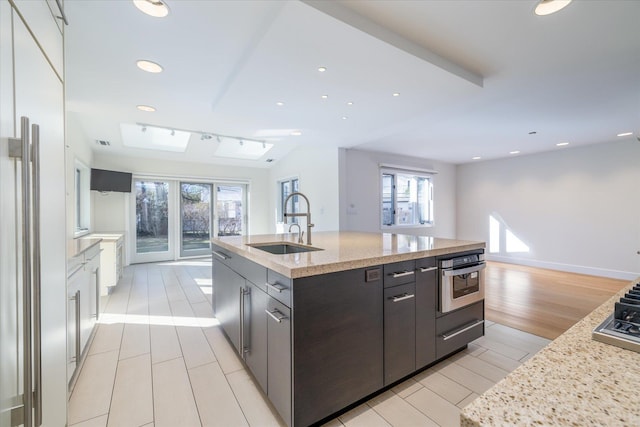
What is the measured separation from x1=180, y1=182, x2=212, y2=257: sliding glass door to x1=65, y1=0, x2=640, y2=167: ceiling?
2.70m

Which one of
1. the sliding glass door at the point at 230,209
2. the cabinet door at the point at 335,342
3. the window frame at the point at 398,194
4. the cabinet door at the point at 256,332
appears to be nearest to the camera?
the cabinet door at the point at 335,342

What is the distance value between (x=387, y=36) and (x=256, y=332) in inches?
86.7

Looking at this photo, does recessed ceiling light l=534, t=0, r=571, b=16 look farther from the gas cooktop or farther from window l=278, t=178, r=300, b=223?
window l=278, t=178, r=300, b=223

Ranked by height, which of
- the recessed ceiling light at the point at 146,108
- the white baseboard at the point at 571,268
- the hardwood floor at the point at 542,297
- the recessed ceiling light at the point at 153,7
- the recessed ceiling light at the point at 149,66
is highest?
the recessed ceiling light at the point at 146,108

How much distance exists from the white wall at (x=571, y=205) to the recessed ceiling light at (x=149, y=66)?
6.94 meters

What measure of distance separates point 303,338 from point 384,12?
200cm

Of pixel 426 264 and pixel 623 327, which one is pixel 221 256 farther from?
pixel 623 327

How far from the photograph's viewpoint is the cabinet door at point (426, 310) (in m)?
1.92

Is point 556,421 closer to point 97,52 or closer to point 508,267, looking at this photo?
point 97,52

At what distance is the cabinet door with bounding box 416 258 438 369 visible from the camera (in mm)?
1919

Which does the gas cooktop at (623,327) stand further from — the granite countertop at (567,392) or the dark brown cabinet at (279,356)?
the dark brown cabinet at (279,356)

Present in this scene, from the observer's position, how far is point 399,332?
1808 millimetres

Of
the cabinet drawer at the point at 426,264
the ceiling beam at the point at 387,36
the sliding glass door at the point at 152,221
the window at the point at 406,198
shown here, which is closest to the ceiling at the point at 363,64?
the ceiling beam at the point at 387,36

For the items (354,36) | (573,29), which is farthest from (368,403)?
(573,29)
